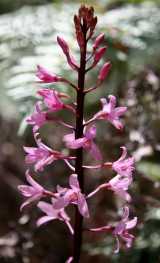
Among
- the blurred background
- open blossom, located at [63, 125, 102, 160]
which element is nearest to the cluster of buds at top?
open blossom, located at [63, 125, 102, 160]

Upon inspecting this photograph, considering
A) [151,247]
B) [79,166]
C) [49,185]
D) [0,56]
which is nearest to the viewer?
[79,166]

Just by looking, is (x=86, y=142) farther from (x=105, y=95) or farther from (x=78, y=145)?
(x=105, y=95)

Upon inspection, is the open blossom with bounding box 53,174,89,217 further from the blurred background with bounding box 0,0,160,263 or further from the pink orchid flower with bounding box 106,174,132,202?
the blurred background with bounding box 0,0,160,263

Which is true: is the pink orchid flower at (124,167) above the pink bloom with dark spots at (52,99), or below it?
below

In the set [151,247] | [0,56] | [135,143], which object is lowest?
[151,247]

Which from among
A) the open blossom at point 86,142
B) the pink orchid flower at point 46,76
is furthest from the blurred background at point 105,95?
the open blossom at point 86,142

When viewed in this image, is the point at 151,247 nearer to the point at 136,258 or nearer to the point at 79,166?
the point at 136,258

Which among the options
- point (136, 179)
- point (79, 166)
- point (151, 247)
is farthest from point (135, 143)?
point (79, 166)

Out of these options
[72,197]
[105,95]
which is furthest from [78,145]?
[105,95]

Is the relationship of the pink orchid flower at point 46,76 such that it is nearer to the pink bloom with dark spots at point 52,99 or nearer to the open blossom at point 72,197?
the pink bloom with dark spots at point 52,99
